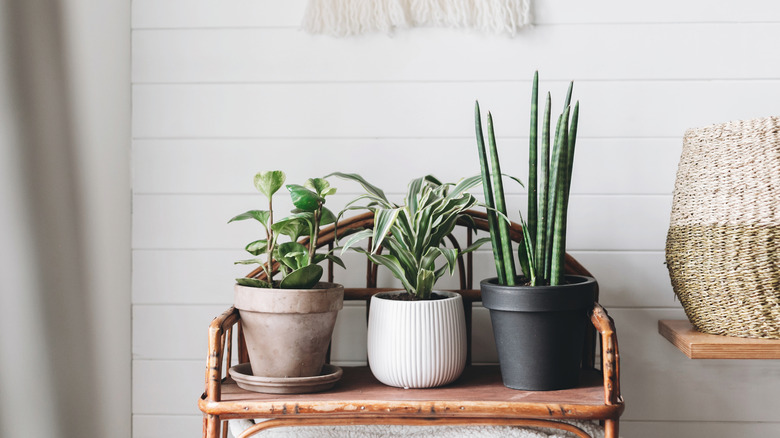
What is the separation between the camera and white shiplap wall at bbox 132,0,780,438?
49.3 inches

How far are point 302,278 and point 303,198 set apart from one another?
0.42 ft

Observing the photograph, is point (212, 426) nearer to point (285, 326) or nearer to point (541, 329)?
point (285, 326)

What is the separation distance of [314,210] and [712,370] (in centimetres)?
90

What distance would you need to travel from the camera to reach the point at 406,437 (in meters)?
0.96

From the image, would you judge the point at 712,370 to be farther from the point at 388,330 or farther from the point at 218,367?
the point at 218,367

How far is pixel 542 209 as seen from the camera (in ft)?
3.22

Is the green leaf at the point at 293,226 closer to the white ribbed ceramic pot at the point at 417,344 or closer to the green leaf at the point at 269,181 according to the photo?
the green leaf at the point at 269,181

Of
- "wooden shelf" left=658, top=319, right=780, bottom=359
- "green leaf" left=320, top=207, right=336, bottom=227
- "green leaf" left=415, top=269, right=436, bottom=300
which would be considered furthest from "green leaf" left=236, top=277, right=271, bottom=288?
"wooden shelf" left=658, top=319, right=780, bottom=359

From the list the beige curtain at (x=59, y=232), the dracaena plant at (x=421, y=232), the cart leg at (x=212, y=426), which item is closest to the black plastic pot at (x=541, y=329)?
the dracaena plant at (x=421, y=232)

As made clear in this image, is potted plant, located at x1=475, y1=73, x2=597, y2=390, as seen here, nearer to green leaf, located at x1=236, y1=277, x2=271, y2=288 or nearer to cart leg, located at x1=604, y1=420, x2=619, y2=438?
cart leg, located at x1=604, y1=420, x2=619, y2=438

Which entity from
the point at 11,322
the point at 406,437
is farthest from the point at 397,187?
the point at 11,322

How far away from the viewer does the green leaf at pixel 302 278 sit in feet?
3.11

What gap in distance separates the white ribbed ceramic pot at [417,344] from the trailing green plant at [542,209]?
0.43 feet

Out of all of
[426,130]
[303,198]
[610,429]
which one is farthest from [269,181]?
[610,429]
